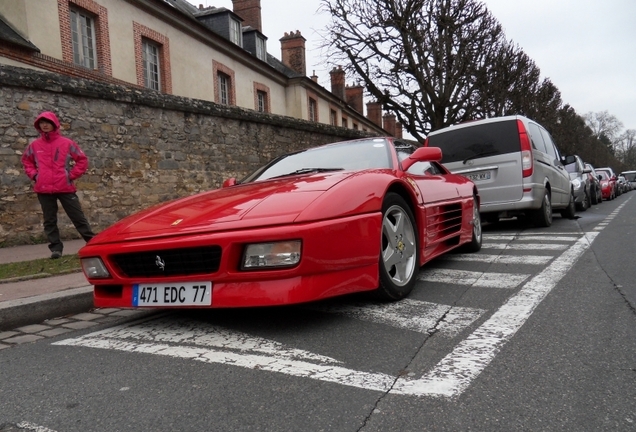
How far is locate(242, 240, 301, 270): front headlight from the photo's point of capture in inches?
109

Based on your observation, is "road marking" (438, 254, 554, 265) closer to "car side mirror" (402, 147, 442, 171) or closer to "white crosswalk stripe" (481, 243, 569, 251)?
"white crosswalk stripe" (481, 243, 569, 251)

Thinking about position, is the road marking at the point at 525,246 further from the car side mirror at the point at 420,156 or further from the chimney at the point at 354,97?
the chimney at the point at 354,97

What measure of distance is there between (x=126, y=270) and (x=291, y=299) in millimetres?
1162

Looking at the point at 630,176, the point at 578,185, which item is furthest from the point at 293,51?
the point at 630,176

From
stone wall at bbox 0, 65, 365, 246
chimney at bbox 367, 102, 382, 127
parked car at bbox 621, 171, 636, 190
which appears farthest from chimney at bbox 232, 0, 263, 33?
parked car at bbox 621, 171, 636, 190

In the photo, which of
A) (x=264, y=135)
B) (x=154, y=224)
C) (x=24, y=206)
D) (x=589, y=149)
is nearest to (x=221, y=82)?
(x=264, y=135)

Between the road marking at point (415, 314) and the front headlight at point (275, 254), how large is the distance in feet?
2.47

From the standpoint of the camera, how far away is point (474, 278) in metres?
4.44

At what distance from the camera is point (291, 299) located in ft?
9.04

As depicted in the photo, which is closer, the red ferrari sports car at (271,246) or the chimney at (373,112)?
the red ferrari sports car at (271,246)

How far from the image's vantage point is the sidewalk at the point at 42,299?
3.69 metres

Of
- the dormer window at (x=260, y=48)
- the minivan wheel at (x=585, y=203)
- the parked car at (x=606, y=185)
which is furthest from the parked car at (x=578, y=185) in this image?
the dormer window at (x=260, y=48)

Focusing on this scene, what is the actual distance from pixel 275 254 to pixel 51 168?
179 inches

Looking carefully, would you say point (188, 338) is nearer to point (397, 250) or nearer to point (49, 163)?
point (397, 250)
